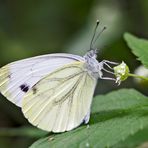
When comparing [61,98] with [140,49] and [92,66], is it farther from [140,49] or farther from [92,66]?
[140,49]

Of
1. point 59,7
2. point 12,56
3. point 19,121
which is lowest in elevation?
point 19,121

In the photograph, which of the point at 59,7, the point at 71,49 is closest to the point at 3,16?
the point at 59,7

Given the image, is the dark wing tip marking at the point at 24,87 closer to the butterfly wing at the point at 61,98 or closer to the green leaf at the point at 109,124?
the butterfly wing at the point at 61,98

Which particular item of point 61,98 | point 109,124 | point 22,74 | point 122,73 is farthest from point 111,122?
point 22,74

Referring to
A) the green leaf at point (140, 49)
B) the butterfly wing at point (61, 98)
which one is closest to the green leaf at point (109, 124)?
the butterfly wing at point (61, 98)

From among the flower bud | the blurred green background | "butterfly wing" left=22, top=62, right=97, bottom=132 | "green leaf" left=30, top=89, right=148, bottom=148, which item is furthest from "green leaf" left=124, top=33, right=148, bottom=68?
the blurred green background

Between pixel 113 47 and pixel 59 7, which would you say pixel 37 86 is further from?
pixel 59 7

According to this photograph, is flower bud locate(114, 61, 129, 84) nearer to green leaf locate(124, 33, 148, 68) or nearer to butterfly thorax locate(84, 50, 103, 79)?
green leaf locate(124, 33, 148, 68)
